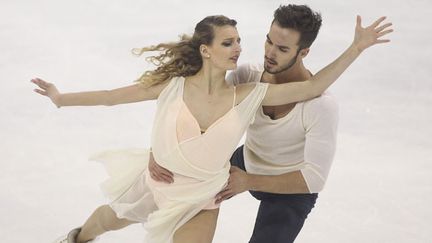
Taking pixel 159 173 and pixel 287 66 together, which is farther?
pixel 287 66

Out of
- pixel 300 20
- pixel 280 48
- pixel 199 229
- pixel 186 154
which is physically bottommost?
pixel 199 229

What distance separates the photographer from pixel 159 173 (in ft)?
11.3

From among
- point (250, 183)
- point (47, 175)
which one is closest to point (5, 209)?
point (47, 175)

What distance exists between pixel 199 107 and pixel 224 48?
0.88ft

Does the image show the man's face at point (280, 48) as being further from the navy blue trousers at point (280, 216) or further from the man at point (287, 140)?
the navy blue trousers at point (280, 216)

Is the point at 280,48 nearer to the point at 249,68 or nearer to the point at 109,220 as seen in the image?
the point at 249,68

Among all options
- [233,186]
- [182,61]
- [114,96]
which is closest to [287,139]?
[233,186]

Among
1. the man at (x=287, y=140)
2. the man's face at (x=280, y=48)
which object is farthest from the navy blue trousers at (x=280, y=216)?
the man's face at (x=280, y=48)

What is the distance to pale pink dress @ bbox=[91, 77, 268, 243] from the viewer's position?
3.31 meters

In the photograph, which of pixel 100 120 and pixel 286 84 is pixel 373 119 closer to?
pixel 100 120

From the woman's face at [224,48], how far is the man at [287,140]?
0.27m

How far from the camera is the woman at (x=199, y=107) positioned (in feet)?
10.9

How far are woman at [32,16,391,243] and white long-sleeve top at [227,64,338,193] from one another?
0.13 meters

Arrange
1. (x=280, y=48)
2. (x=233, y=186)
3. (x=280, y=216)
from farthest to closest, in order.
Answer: (x=280, y=216) < (x=280, y=48) < (x=233, y=186)
